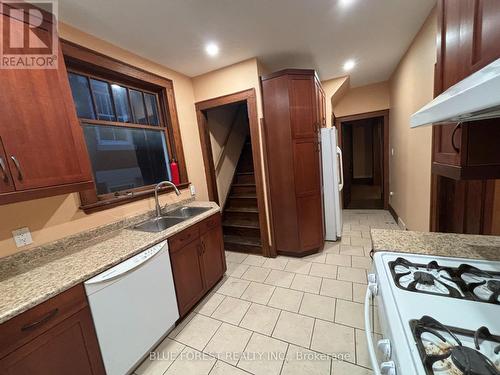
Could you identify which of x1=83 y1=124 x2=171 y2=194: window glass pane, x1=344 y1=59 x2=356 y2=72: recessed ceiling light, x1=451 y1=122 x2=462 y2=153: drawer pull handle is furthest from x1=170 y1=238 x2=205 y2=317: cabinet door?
x1=344 y1=59 x2=356 y2=72: recessed ceiling light

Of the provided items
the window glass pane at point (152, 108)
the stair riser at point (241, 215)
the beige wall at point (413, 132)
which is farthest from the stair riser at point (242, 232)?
the beige wall at point (413, 132)

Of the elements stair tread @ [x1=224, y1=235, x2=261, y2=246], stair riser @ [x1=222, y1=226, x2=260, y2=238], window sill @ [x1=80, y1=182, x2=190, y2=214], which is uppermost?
window sill @ [x1=80, y1=182, x2=190, y2=214]

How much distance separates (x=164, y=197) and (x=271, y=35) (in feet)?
6.94

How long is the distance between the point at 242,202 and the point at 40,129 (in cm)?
269

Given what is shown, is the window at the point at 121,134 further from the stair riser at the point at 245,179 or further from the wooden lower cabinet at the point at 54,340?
the stair riser at the point at 245,179

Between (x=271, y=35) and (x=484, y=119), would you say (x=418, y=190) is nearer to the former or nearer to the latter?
(x=484, y=119)

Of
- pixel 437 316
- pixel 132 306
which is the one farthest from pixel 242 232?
pixel 437 316

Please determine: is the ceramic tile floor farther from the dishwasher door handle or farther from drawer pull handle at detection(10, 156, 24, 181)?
drawer pull handle at detection(10, 156, 24, 181)

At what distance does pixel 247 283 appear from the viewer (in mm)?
2342

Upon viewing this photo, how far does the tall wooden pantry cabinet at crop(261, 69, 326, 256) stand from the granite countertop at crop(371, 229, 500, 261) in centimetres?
139

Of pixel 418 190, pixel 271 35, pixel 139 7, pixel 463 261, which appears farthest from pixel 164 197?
pixel 418 190

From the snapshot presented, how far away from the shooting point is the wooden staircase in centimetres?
312

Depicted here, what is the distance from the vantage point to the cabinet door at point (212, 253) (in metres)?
2.11

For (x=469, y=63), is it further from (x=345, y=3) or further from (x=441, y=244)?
(x=345, y=3)
